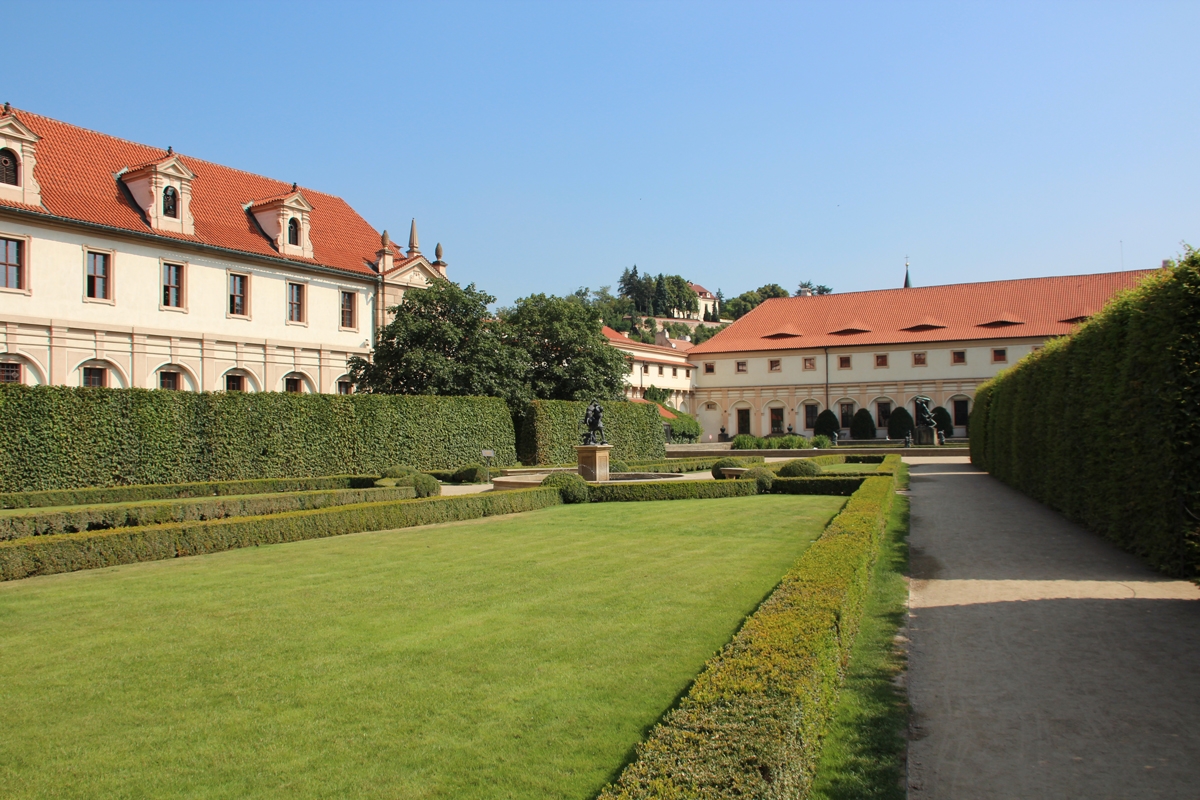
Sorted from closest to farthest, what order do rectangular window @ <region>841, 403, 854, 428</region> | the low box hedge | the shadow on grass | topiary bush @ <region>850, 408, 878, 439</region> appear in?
the shadow on grass, the low box hedge, topiary bush @ <region>850, 408, 878, 439</region>, rectangular window @ <region>841, 403, 854, 428</region>

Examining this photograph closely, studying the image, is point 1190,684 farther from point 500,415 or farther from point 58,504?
point 500,415

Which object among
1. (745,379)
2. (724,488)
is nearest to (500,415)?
(724,488)

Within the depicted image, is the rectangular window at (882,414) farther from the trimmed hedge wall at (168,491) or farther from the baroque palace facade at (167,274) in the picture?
the trimmed hedge wall at (168,491)

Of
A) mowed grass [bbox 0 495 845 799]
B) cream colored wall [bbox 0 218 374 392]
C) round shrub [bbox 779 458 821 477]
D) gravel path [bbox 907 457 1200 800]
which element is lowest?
gravel path [bbox 907 457 1200 800]

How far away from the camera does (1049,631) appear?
23.9ft

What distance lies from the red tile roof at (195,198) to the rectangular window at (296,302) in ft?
4.08

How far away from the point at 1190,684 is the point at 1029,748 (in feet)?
6.66

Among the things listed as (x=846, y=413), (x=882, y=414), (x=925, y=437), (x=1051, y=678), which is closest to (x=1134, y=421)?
(x=1051, y=678)

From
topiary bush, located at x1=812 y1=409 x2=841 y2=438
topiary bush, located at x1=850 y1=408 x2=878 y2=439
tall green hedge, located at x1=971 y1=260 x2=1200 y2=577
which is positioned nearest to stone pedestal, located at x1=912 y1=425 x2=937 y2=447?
topiary bush, located at x1=850 y1=408 x2=878 y2=439

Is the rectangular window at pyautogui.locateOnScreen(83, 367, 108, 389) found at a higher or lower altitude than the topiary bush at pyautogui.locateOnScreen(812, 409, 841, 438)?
higher

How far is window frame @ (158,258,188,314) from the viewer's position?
32281mm

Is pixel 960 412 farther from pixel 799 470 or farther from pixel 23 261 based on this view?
pixel 23 261

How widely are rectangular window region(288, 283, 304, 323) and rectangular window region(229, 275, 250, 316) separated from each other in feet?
7.20

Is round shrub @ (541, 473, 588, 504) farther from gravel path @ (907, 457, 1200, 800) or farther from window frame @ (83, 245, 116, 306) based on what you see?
window frame @ (83, 245, 116, 306)
